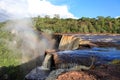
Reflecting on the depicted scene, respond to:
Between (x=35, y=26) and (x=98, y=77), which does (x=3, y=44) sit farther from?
(x=98, y=77)

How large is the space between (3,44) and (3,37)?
113 inches

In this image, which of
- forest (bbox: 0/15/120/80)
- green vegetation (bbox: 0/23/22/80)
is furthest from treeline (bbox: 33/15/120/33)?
green vegetation (bbox: 0/23/22/80)

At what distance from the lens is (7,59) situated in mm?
49906

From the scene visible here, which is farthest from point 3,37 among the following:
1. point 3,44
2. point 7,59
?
point 7,59

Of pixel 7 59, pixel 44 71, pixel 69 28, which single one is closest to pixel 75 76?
pixel 44 71

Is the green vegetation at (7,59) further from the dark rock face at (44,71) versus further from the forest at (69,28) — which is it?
the dark rock face at (44,71)

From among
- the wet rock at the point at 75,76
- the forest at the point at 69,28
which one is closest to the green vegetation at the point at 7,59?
the forest at the point at 69,28

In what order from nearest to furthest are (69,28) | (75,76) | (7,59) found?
(75,76) < (7,59) < (69,28)

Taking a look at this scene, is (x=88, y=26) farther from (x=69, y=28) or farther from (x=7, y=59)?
(x=7, y=59)

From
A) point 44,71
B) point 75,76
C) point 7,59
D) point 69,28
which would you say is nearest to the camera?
point 75,76

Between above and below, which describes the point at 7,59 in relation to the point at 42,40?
below

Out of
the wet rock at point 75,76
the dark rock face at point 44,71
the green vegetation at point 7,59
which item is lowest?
the green vegetation at point 7,59

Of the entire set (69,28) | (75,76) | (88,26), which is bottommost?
(69,28)

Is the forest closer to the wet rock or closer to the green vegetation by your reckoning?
the green vegetation
